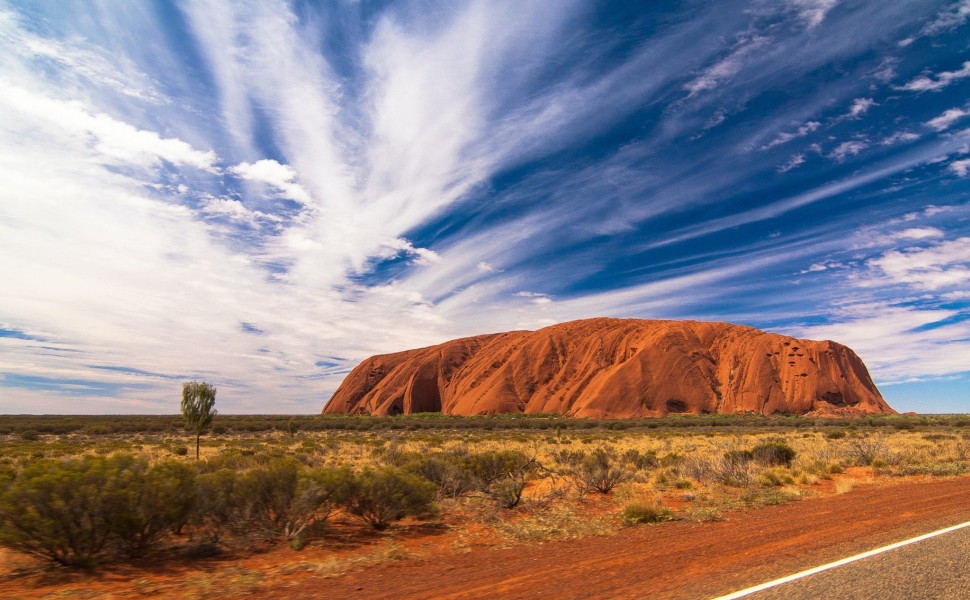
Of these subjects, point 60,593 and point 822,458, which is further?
point 822,458

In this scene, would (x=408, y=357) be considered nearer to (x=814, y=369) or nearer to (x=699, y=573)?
(x=814, y=369)

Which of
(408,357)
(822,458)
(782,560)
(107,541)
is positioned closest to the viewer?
(782,560)

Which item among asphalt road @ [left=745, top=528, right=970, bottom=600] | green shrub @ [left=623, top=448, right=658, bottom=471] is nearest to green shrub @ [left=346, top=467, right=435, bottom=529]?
asphalt road @ [left=745, top=528, right=970, bottom=600]

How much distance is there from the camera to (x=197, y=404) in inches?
965

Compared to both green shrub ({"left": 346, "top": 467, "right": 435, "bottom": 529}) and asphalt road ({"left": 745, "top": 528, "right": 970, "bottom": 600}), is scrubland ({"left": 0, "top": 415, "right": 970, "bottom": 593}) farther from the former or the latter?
asphalt road ({"left": 745, "top": 528, "right": 970, "bottom": 600})

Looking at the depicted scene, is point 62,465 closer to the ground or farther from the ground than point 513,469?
farther from the ground

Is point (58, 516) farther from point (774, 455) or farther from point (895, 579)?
point (774, 455)

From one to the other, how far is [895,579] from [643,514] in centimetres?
487

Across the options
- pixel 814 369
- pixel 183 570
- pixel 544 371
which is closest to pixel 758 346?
pixel 814 369

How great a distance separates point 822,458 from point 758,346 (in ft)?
248

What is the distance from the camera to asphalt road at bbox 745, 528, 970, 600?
16.6 ft

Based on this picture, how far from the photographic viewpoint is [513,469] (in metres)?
13.2

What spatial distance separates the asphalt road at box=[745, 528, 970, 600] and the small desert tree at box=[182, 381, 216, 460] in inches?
1010

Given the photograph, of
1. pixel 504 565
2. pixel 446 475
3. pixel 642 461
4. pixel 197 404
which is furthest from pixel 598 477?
pixel 197 404
